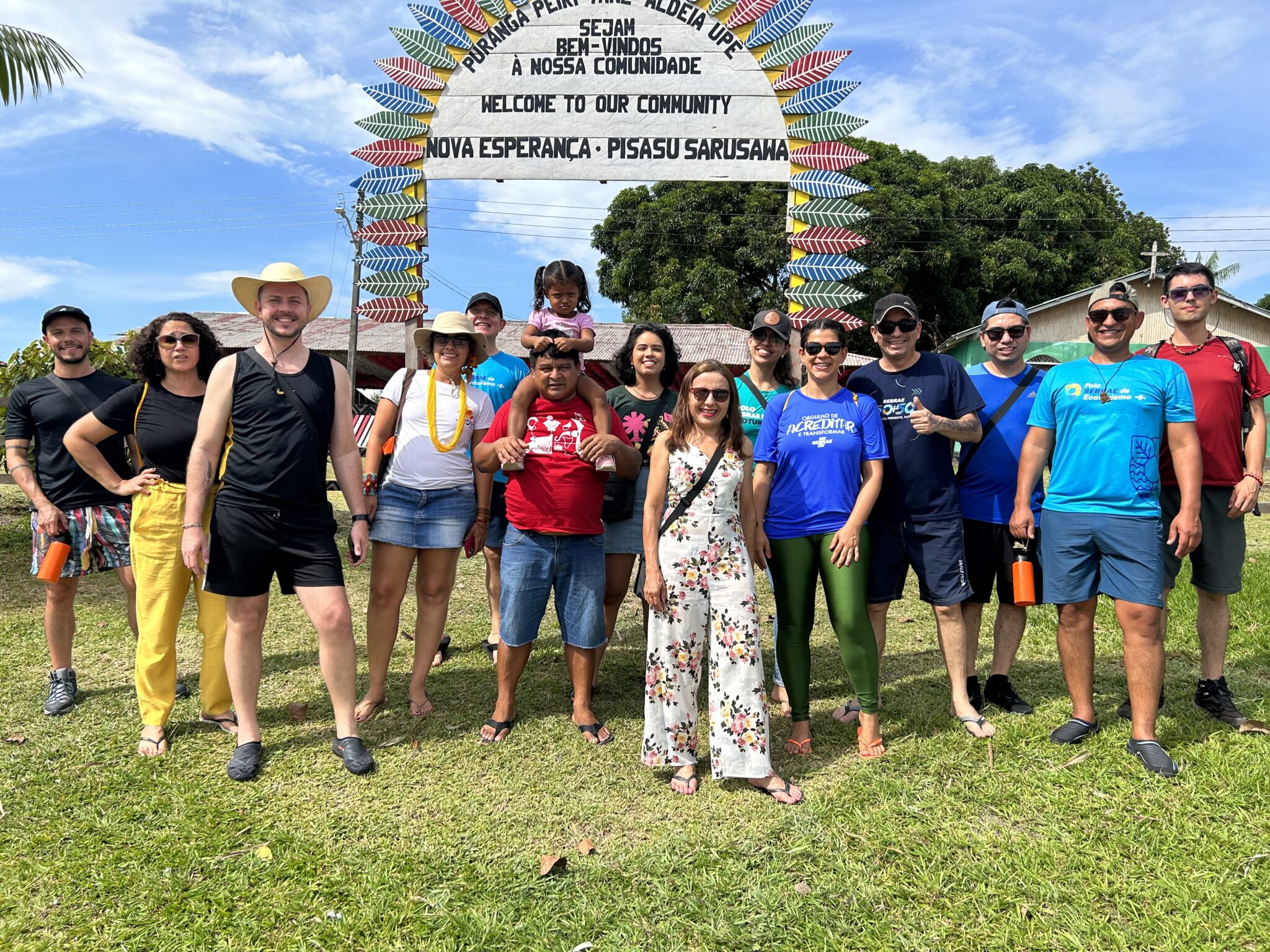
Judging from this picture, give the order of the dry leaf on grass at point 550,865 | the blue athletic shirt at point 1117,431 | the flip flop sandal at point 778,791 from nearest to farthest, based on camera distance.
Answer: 1. the dry leaf on grass at point 550,865
2. the flip flop sandal at point 778,791
3. the blue athletic shirt at point 1117,431

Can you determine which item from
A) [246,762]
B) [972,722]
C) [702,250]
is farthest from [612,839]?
[702,250]

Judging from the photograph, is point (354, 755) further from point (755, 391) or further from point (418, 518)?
point (755, 391)

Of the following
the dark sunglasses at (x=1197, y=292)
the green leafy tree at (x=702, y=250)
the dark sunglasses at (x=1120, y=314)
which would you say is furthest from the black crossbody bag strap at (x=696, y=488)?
the green leafy tree at (x=702, y=250)

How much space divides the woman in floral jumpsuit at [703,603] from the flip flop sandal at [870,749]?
54cm

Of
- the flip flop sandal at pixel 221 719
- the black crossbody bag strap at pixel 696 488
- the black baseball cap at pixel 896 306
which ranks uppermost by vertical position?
the black baseball cap at pixel 896 306

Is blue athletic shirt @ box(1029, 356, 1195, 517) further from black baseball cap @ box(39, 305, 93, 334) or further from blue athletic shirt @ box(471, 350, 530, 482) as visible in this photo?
black baseball cap @ box(39, 305, 93, 334)

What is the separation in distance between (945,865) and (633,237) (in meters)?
24.7

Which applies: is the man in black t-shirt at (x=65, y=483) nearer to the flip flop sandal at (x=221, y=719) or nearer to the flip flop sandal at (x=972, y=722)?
the flip flop sandal at (x=221, y=719)

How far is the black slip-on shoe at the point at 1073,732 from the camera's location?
385 cm

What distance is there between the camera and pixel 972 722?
13.3 ft

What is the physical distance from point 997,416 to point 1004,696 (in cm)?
157

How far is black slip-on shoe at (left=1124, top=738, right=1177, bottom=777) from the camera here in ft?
11.5

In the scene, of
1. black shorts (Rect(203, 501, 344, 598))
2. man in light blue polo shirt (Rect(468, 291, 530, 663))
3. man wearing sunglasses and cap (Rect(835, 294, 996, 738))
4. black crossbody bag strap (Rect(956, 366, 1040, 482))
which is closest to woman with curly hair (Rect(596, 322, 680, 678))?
man in light blue polo shirt (Rect(468, 291, 530, 663))

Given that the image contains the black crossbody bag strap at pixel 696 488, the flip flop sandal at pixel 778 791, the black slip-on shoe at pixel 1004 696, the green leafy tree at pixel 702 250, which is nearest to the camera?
the flip flop sandal at pixel 778 791
